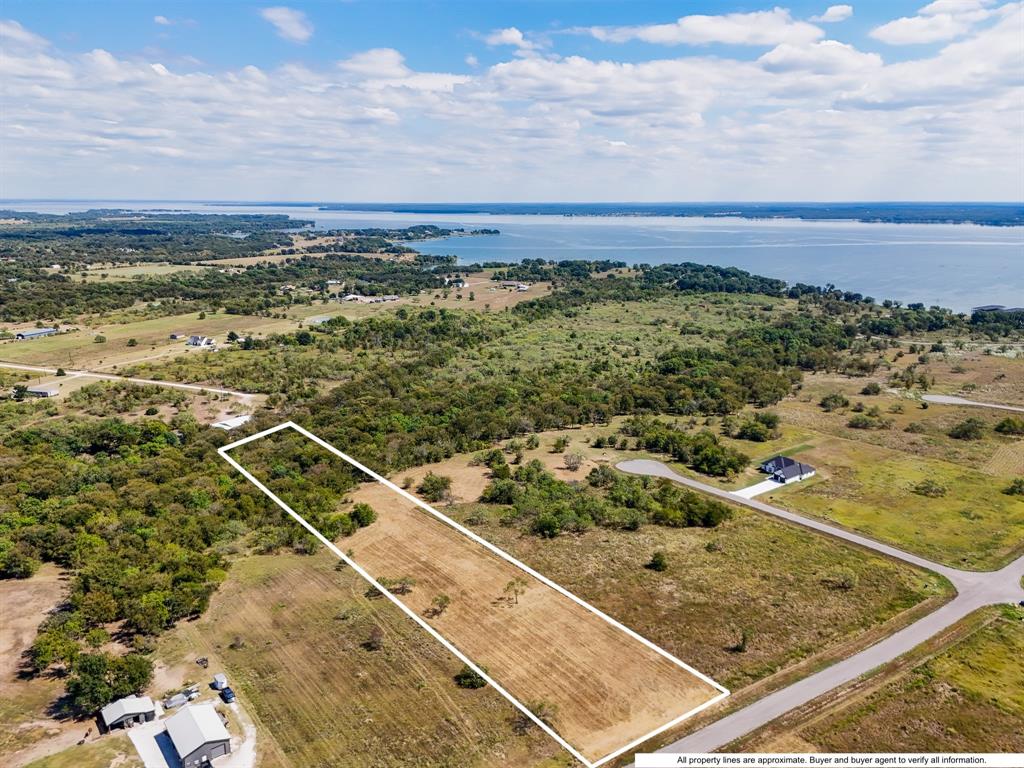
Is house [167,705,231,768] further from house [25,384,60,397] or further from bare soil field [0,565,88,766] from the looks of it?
house [25,384,60,397]

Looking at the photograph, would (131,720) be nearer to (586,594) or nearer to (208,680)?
(208,680)

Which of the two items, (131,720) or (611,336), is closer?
(131,720)

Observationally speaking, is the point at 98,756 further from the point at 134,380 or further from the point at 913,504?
the point at 134,380

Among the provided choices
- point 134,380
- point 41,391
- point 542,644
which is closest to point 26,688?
point 542,644

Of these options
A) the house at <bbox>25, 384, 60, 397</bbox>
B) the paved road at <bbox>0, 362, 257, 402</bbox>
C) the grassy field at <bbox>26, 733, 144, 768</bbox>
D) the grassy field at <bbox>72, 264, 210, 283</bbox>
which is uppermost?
the grassy field at <bbox>72, 264, 210, 283</bbox>

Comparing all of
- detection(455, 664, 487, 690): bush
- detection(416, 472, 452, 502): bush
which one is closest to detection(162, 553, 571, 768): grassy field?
detection(455, 664, 487, 690): bush

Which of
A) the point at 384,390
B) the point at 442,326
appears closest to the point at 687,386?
the point at 384,390

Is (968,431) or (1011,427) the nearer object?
(968,431)
